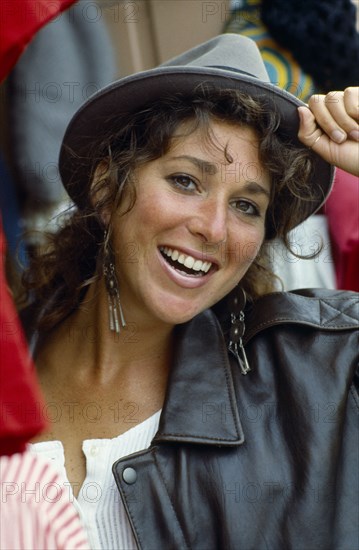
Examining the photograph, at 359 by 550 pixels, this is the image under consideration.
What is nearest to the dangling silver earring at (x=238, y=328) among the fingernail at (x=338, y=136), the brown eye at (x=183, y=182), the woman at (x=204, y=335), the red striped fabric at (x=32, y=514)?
the woman at (x=204, y=335)

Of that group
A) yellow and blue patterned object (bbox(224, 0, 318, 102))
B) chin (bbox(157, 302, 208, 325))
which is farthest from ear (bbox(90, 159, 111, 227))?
yellow and blue patterned object (bbox(224, 0, 318, 102))

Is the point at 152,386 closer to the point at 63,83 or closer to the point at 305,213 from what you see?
the point at 305,213

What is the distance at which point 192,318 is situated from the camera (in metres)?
1.94

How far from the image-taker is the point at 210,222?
1747 mm

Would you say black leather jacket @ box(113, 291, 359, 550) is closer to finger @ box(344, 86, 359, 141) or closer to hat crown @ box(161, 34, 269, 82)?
finger @ box(344, 86, 359, 141)

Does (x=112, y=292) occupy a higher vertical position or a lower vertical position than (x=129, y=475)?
higher

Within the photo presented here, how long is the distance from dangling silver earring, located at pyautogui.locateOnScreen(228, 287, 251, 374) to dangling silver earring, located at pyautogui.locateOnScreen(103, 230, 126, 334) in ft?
0.84

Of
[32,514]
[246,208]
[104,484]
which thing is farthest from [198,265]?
[32,514]

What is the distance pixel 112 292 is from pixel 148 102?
446 mm

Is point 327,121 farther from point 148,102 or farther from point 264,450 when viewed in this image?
point 264,450

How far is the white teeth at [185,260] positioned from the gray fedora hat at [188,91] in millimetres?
337

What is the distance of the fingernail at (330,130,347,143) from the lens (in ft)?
5.67

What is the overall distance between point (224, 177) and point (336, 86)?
1.04 m

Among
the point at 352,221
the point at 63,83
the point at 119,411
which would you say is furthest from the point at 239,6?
the point at 119,411
